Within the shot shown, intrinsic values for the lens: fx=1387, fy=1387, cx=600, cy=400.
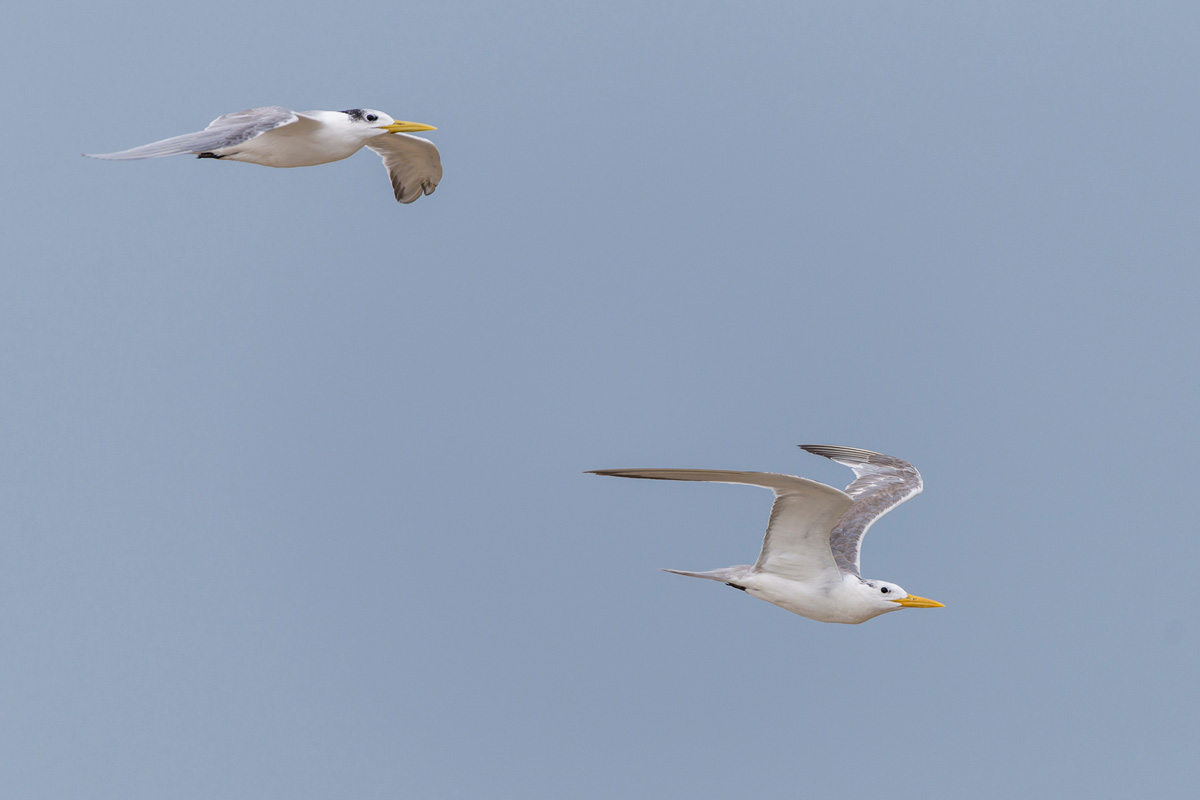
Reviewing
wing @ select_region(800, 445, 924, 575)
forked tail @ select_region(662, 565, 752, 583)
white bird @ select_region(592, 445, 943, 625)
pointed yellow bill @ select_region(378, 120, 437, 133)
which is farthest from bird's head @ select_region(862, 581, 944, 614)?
pointed yellow bill @ select_region(378, 120, 437, 133)

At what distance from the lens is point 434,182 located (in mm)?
15266

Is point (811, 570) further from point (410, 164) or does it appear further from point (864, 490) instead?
point (410, 164)

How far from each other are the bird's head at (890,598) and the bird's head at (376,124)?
5809 mm

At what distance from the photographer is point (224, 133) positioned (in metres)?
11.4

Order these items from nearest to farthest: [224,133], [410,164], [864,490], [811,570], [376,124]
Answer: [224,133], [811,570], [376,124], [864,490], [410,164]

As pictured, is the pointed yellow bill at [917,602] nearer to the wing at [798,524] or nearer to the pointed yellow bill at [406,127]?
the wing at [798,524]

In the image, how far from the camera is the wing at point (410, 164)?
48.4 ft

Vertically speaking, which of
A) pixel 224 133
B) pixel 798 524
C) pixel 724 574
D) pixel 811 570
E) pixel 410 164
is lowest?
pixel 724 574

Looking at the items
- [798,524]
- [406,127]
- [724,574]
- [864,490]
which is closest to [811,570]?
[798,524]

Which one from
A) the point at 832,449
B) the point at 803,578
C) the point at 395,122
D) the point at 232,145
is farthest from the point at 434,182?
the point at 803,578

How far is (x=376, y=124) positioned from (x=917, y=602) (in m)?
6.55

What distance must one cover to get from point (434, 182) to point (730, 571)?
5809 mm

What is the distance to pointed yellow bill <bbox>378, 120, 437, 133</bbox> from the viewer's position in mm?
12961

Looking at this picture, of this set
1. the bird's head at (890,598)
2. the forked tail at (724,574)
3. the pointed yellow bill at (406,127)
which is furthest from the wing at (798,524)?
the pointed yellow bill at (406,127)
